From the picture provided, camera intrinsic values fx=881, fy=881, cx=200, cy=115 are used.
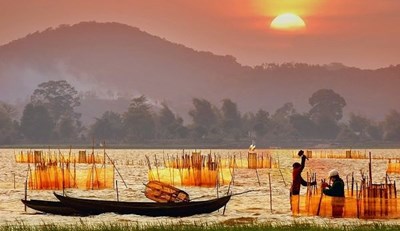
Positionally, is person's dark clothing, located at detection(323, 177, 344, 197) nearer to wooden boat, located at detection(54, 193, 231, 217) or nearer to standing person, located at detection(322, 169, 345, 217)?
standing person, located at detection(322, 169, 345, 217)

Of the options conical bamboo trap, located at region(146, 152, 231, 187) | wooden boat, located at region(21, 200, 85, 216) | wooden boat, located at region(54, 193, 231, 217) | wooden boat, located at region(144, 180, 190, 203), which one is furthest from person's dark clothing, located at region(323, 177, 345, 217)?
conical bamboo trap, located at region(146, 152, 231, 187)

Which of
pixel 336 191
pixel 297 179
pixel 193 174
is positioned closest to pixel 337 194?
pixel 336 191

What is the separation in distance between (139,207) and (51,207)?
329 cm

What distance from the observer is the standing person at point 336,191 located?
1057 inches

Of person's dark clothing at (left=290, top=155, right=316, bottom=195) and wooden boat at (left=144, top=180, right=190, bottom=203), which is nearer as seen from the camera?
person's dark clothing at (left=290, top=155, right=316, bottom=195)

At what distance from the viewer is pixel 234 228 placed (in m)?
22.6

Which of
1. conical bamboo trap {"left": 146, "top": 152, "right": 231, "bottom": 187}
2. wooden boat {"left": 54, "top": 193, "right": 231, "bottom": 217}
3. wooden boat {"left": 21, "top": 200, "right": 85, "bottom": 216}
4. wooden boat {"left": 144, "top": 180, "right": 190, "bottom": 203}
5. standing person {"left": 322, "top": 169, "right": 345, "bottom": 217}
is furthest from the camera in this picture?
conical bamboo trap {"left": 146, "top": 152, "right": 231, "bottom": 187}

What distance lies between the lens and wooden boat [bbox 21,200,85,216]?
94.4 feet

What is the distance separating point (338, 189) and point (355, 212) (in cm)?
144

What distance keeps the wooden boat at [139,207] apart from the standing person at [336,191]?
3783 millimetres

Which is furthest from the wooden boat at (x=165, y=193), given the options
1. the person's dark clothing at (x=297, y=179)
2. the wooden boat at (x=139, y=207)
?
the person's dark clothing at (x=297, y=179)

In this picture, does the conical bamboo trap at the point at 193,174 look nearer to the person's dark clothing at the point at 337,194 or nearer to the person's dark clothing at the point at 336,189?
the person's dark clothing at the point at 337,194

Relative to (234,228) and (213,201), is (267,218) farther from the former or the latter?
(234,228)

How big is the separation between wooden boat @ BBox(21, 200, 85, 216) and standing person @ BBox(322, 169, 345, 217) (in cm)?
803
